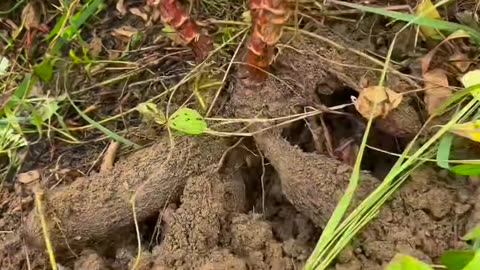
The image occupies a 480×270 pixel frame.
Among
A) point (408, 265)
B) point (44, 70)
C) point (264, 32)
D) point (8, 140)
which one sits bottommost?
point (8, 140)

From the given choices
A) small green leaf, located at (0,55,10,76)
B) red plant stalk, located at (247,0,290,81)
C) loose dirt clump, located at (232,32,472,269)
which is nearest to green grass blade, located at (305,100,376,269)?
loose dirt clump, located at (232,32,472,269)

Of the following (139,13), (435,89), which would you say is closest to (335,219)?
(435,89)

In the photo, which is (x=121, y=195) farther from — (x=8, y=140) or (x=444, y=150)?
(x=444, y=150)

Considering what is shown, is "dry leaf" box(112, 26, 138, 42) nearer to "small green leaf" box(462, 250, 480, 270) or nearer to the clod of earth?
the clod of earth

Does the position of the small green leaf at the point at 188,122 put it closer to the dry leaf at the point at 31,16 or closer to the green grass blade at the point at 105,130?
the green grass blade at the point at 105,130

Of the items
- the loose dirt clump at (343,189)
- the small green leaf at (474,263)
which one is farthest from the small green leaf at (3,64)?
the small green leaf at (474,263)

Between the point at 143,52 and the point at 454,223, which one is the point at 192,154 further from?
the point at 454,223
